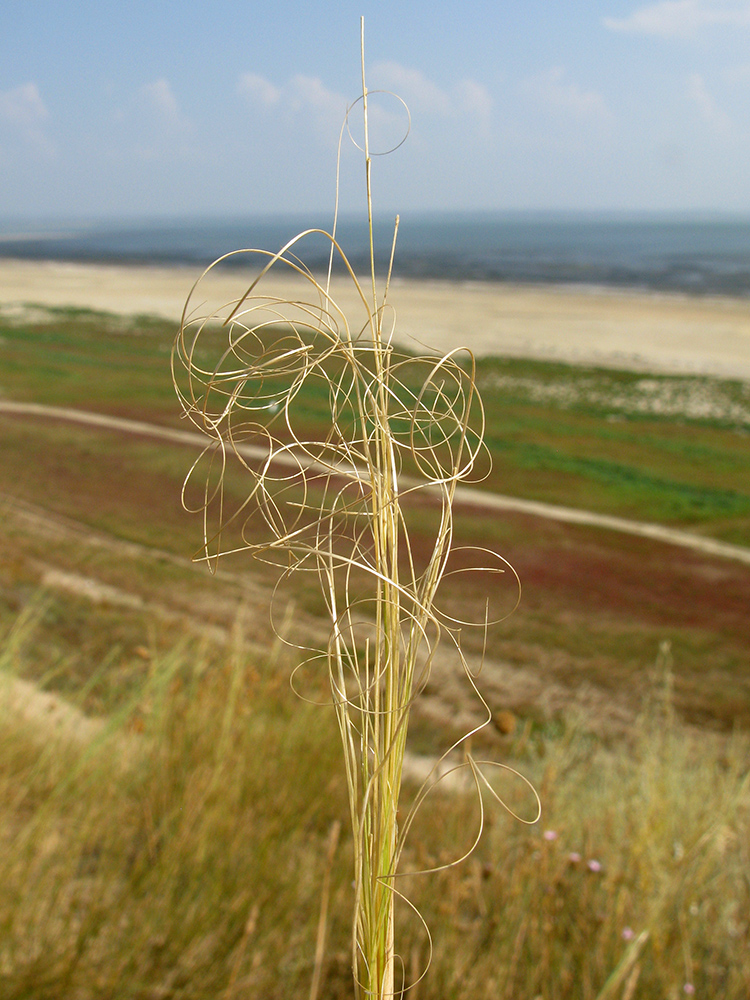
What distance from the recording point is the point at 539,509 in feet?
56.7

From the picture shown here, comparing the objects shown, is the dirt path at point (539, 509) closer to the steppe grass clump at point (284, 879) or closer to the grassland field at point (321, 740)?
the grassland field at point (321, 740)

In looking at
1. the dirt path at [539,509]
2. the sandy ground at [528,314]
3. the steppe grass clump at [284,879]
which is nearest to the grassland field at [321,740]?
the steppe grass clump at [284,879]

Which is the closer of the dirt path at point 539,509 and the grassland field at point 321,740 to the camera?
the grassland field at point 321,740

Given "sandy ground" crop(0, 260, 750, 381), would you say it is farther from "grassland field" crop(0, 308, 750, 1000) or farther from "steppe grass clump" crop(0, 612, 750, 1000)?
"steppe grass clump" crop(0, 612, 750, 1000)

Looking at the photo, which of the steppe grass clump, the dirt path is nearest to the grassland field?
the steppe grass clump

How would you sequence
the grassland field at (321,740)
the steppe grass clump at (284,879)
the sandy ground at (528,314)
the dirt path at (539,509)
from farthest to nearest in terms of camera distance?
the sandy ground at (528,314), the dirt path at (539,509), the grassland field at (321,740), the steppe grass clump at (284,879)

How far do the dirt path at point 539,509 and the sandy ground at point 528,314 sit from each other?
33.0 ft

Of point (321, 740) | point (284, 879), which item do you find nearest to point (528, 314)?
point (321, 740)

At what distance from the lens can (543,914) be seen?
8.96 ft

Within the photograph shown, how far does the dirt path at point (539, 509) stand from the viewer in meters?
15.5

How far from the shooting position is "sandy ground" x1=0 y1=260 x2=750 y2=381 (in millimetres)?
37688

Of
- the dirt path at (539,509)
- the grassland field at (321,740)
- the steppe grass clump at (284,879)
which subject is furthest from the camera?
the dirt path at (539,509)

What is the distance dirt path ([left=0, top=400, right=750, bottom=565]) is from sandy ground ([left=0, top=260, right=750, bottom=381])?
1005 cm

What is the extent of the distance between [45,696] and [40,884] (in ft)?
12.0
